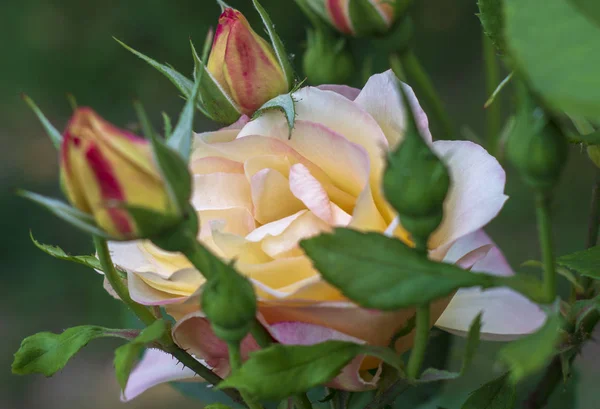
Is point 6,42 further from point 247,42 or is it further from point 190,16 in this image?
point 247,42

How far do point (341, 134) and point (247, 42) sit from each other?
60 mm

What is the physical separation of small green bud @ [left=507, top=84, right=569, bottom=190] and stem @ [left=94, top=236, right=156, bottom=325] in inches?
5.0

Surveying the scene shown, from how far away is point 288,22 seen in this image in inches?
53.7

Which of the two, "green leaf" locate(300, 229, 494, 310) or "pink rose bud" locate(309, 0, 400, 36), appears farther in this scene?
"pink rose bud" locate(309, 0, 400, 36)

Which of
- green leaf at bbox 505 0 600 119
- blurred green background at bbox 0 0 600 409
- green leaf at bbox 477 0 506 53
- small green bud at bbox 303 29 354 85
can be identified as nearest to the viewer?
green leaf at bbox 505 0 600 119

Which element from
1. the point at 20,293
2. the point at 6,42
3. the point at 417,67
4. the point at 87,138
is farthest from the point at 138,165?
the point at 6,42

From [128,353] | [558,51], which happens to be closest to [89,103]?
[128,353]

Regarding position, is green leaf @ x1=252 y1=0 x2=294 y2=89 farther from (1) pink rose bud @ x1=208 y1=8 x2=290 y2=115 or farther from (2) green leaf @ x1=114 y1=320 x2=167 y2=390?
(2) green leaf @ x1=114 y1=320 x2=167 y2=390

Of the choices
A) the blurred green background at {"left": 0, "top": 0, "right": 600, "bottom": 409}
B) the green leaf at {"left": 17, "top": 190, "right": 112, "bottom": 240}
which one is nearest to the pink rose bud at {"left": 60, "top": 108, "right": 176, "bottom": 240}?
the green leaf at {"left": 17, "top": 190, "right": 112, "bottom": 240}

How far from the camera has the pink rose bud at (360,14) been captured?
0.34 m

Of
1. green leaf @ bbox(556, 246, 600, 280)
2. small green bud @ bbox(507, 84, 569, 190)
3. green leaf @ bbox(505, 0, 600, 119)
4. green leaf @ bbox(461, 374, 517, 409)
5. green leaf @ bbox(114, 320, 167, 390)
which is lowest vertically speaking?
green leaf @ bbox(461, 374, 517, 409)

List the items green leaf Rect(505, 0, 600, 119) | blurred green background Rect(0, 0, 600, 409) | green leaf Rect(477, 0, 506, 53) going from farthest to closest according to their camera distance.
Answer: blurred green background Rect(0, 0, 600, 409), green leaf Rect(477, 0, 506, 53), green leaf Rect(505, 0, 600, 119)

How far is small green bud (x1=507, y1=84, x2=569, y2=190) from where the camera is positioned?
0.19m

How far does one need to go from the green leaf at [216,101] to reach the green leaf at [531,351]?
0.17 m
